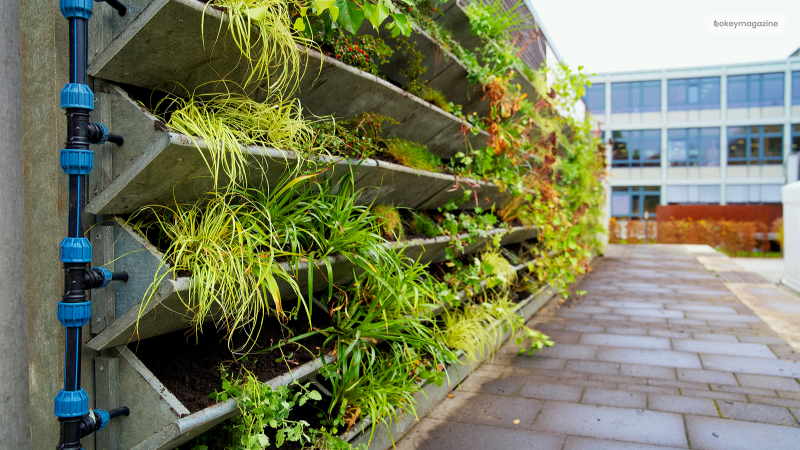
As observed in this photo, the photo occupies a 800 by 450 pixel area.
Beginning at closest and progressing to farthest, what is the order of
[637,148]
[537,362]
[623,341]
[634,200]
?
[537,362]
[623,341]
[637,148]
[634,200]

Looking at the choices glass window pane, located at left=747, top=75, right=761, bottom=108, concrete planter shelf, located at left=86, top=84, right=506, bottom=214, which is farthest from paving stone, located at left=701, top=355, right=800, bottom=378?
glass window pane, located at left=747, top=75, right=761, bottom=108

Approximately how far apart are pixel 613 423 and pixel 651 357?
4.67 ft

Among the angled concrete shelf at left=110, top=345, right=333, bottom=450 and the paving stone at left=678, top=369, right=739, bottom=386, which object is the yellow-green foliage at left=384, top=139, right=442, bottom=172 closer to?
the angled concrete shelf at left=110, top=345, right=333, bottom=450

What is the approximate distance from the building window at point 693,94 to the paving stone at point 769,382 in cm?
2673

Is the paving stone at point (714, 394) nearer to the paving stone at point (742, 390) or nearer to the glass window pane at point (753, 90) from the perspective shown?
the paving stone at point (742, 390)

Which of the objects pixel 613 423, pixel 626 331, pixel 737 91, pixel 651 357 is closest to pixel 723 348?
pixel 651 357

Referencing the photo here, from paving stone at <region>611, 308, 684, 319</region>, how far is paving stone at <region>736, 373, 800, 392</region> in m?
1.92

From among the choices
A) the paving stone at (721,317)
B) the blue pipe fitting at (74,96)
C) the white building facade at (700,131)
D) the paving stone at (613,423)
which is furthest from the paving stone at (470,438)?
the white building facade at (700,131)

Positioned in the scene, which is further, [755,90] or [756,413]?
[755,90]

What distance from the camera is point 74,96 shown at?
132 cm

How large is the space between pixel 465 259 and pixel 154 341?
8.81 ft

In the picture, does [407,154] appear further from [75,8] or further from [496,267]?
[75,8]

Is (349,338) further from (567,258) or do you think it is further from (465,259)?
(567,258)

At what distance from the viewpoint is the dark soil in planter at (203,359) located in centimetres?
163
